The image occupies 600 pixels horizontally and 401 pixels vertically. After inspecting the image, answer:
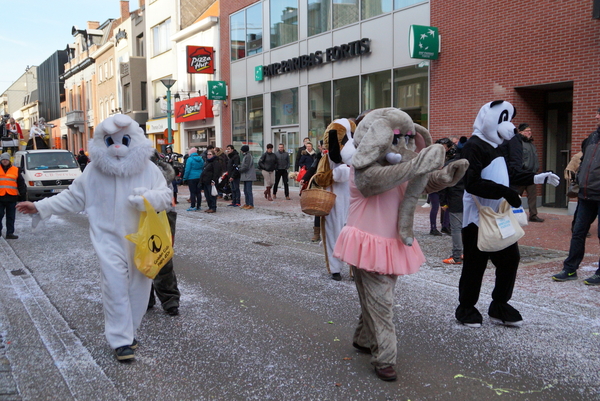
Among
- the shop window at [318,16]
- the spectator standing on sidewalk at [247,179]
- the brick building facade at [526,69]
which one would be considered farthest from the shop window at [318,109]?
the brick building facade at [526,69]

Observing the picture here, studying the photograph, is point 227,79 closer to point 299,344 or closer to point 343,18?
point 343,18

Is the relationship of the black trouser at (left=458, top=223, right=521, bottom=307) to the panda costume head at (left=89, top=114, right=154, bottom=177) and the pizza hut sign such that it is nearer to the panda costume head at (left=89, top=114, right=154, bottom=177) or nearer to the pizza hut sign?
the panda costume head at (left=89, top=114, right=154, bottom=177)

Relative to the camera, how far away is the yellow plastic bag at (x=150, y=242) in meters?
4.04

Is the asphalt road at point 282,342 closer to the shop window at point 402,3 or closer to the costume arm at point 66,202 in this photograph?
the costume arm at point 66,202

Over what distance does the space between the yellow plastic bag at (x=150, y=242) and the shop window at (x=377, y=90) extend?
43.9ft

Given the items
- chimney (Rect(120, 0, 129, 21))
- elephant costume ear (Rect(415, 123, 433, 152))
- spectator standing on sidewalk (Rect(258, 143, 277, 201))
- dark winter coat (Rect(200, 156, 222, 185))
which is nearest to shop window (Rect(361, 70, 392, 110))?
spectator standing on sidewalk (Rect(258, 143, 277, 201))

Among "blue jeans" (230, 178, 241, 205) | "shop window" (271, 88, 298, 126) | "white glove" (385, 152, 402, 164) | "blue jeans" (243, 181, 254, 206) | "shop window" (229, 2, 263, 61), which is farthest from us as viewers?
"shop window" (229, 2, 263, 61)

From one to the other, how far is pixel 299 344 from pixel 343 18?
15.7 m

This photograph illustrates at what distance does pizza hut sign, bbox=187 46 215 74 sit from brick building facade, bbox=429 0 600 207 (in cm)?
1346

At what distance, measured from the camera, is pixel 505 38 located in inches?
522

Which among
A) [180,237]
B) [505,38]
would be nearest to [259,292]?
[180,237]

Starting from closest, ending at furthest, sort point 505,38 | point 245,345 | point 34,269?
point 245,345, point 34,269, point 505,38

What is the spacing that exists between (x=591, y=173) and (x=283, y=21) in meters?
17.0

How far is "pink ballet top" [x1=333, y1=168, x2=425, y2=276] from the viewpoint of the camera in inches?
148
